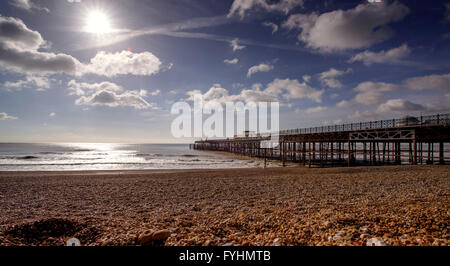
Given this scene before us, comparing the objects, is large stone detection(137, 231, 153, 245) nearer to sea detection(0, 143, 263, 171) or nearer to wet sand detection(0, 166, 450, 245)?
wet sand detection(0, 166, 450, 245)

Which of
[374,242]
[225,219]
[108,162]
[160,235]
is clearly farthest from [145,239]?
[108,162]

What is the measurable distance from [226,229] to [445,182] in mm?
11700

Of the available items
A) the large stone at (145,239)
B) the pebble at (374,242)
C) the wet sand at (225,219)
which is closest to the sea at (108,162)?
the wet sand at (225,219)

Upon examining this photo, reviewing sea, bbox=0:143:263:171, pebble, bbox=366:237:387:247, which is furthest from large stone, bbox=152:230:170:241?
sea, bbox=0:143:263:171

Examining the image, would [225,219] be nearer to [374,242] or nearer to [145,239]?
[145,239]

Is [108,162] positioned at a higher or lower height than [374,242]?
lower

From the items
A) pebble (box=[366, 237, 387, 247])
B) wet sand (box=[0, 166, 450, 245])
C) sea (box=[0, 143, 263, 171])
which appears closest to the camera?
pebble (box=[366, 237, 387, 247])

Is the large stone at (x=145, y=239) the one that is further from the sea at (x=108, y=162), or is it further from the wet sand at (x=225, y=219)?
the sea at (x=108, y=162)
